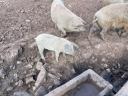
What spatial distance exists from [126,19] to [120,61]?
660mm

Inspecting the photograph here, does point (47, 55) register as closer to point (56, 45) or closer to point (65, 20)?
point (56, 45)

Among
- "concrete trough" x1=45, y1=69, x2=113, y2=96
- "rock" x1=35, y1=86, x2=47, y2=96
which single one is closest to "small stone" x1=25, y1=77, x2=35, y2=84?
"rock" x1=35, y1=86, x2=47, y2=96

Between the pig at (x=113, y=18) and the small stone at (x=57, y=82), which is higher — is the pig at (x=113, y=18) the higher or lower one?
the higher one

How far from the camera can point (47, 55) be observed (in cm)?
400

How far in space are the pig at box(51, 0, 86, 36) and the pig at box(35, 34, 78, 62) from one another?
12.0 inches

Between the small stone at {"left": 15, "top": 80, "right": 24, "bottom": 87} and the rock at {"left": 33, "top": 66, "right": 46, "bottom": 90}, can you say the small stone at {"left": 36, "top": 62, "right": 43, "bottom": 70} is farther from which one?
the small stone at {"left": 15, "top": 80, "right": 24, "bottom": 87}

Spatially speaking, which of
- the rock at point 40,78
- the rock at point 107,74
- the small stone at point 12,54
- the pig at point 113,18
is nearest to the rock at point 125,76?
the rock at point 107,74

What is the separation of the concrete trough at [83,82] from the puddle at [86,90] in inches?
1.3

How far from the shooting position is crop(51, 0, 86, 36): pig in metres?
4.06

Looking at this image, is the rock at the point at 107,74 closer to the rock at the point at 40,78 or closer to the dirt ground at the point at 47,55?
the dirt ground at the point at 47,55

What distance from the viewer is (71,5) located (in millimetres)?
4938

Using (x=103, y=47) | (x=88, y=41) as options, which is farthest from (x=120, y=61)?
(x=88, y=41)

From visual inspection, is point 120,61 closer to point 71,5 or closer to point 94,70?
point 94,70

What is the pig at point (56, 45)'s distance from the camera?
3754 mm
